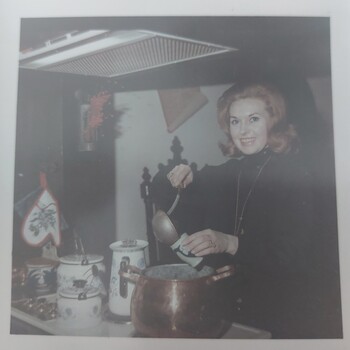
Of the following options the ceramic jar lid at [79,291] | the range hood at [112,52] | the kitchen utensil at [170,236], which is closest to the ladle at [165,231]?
the kitchen utensil at [170,236]

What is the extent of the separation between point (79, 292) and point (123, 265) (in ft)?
0.24

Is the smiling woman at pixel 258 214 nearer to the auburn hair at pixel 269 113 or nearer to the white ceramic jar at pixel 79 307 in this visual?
the auburn hair at pixel 269 113

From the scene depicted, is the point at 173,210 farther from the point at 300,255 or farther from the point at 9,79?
the point at 9,79

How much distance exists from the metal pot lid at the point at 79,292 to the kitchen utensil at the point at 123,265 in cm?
3

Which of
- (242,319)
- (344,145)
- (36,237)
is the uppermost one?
(344,145)

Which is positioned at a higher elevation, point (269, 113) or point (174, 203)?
point (269, 113)

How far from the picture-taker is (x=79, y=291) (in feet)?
1.93

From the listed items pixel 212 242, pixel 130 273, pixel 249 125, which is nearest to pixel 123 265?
pixel 130 273

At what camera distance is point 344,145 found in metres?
0.58

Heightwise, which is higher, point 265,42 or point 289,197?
point 265,42

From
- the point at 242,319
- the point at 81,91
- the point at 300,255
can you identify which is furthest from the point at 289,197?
the point at 81,91

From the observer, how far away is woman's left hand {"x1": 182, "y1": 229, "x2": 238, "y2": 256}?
22.7 inches

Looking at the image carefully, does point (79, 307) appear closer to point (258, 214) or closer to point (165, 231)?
point (165, 231)

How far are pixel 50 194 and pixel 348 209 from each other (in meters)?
0.42
